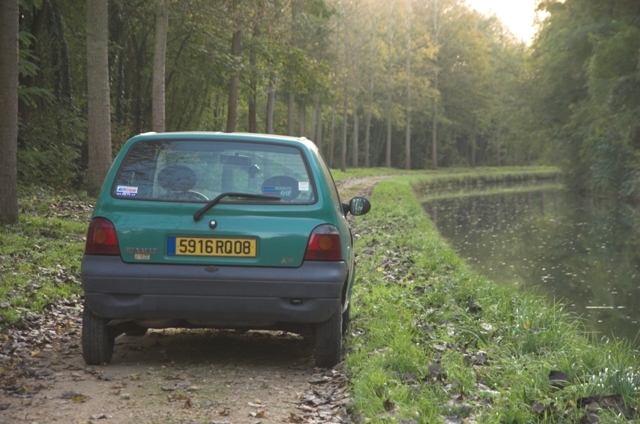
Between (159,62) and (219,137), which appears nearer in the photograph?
(219,137)

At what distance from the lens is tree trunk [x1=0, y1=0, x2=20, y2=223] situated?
1292 cm

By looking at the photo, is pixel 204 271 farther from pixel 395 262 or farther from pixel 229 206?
pixel 395 262

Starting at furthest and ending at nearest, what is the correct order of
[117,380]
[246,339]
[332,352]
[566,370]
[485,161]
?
1. [485,161]
2. [246,339]
3. [332,352]
4. [117,380]
5. [566,370]

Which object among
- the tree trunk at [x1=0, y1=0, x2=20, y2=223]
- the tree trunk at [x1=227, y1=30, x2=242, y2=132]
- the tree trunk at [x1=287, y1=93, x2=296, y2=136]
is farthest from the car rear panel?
the tree trunk at [x1=287, y1=93, x2=296, y2=136]

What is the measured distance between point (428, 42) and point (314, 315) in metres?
63.8

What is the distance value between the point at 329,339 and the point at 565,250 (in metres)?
14.7

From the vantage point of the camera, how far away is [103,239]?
6203 millimetres

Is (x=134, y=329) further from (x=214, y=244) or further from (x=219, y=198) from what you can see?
(x=219, y=198)

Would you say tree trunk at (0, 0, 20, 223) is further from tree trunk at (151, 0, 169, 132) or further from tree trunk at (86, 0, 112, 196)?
tree trunk at (151, 0, 169, 132)

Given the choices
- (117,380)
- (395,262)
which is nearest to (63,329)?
(117,380)

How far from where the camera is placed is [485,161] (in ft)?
306

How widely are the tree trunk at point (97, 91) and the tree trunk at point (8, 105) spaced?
377 centimetres

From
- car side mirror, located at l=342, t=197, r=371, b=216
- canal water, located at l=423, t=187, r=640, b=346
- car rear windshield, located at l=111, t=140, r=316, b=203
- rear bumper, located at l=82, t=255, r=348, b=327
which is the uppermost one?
car rear windshield, located at l=111, t=140, r=316, b=203

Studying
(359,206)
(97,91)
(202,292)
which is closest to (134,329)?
(202,292)
